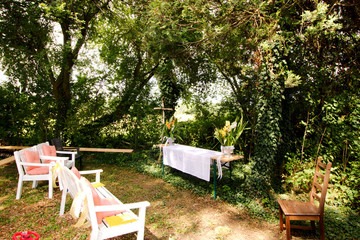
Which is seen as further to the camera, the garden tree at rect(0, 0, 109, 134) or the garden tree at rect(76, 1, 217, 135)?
the garden tree at rect(76, 1, 217, 135)

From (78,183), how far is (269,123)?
3.39m

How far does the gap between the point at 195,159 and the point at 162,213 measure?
1376 mm

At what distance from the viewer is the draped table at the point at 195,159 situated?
4.42 meters

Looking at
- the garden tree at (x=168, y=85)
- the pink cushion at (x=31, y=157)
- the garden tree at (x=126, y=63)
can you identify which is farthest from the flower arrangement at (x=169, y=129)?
the pink cushion at (x=31, y=157)

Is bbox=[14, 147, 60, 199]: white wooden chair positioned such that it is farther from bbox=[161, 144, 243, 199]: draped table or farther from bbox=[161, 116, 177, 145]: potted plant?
bbox=[161, 116, 177, 145]: potted plant

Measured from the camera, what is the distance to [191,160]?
191 inches

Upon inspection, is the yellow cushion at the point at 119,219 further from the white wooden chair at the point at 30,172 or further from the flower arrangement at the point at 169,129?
the flower arrangement at the point at 169,129

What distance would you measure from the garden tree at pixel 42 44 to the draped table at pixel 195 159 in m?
4.53

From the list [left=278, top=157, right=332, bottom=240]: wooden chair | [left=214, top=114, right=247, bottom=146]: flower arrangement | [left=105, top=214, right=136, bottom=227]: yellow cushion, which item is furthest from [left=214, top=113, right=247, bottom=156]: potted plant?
[left=105, top=214, right=136, bottom=227]: yellow cushion

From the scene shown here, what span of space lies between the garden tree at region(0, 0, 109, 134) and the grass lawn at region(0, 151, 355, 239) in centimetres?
337

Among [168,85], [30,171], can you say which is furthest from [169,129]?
[30,171]

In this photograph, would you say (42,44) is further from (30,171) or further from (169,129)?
(169,129)

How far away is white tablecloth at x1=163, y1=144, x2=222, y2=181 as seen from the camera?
14.7 feet

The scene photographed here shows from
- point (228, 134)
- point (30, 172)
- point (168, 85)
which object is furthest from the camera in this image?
point (168, 85)
